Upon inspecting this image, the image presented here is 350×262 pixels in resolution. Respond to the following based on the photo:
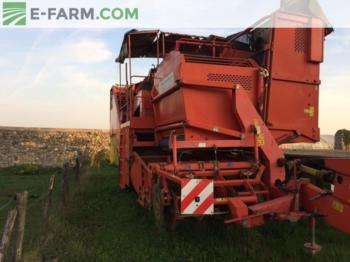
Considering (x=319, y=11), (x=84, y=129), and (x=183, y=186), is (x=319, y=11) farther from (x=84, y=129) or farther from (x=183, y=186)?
(x=84, y=129)

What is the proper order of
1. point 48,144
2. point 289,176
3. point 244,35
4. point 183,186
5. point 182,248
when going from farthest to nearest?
1. point 48,144
2. point 244,35
3. point 289,176
4. point 182,248
5. point 183,186

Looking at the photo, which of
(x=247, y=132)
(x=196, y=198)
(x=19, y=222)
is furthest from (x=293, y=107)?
(x=19, y=222)

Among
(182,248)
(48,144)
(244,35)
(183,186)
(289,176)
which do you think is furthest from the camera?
(48,144)

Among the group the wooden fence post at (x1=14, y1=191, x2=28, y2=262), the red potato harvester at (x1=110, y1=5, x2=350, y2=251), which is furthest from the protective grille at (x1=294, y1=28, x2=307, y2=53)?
the wooden fence post at (x1=14, y1=191, x2=28, y2=262)

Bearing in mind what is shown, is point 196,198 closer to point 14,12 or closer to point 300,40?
point 300,40

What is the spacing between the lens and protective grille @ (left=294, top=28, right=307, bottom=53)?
20.4ft

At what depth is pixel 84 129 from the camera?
A: 23.2 metres

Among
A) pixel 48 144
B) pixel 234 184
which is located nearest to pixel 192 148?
pixel 234 184

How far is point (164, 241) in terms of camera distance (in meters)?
5.57

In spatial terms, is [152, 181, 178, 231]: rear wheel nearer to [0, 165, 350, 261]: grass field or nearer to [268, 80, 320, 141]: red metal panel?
[0, 165, 350, 261]: grass field

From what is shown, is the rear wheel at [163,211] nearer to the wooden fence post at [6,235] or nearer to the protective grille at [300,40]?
the wooden fence post at [6,235]

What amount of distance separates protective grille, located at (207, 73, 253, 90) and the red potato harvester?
1cm

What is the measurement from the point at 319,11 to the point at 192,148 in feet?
9.64

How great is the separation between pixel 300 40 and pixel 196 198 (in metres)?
3.03
